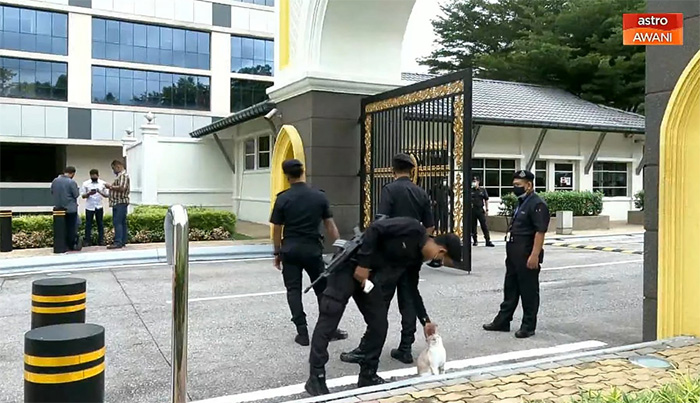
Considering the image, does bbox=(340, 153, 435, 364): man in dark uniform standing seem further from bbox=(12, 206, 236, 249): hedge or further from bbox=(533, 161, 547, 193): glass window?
bbox=(533, 161, 547, 193): glass window

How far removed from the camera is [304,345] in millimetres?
5688

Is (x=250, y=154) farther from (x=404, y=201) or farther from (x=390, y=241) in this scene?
(x=390, y=241)

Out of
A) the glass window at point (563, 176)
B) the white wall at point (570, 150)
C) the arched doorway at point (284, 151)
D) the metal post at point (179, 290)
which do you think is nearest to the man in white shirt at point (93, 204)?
the arched doorway at point (284, 151)

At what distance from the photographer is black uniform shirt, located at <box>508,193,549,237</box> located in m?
6.08

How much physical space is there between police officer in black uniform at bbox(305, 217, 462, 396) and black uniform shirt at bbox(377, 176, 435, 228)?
1.10 m

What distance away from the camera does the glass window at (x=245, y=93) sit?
31.9 meters

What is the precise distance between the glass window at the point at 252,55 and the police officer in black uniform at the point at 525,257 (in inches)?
1079

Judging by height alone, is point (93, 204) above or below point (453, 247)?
above

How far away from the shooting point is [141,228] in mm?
13594

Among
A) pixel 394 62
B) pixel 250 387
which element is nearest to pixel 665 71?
pixel 250 387

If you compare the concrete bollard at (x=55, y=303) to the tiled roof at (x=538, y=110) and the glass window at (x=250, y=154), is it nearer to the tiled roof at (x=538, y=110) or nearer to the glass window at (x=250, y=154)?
the tiled roof at (x=538, y=110)

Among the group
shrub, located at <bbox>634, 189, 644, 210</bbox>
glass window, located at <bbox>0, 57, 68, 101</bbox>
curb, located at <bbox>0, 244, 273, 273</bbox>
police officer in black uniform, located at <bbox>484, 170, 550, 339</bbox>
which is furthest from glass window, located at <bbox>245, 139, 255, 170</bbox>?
shrub, located at <bbox>634, 189, 644, 210</bbox>

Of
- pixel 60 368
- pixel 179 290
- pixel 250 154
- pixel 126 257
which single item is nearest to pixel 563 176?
pixel 250 154

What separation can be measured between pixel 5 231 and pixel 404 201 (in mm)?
9756
